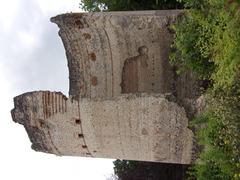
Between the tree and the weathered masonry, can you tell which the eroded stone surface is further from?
the tree

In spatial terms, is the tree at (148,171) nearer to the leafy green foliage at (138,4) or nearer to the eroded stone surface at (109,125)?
the leafy green foliage at (138,4)

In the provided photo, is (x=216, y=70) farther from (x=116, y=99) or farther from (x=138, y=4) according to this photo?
(x=138, y=4)

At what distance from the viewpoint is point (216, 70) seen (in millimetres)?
10742

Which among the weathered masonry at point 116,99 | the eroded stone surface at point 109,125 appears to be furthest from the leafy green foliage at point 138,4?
the eroded stone surface at point 109,125

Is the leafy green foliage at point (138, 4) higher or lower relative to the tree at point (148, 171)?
higher

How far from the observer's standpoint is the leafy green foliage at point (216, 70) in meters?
9.83

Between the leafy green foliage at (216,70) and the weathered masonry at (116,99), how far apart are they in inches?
23.0

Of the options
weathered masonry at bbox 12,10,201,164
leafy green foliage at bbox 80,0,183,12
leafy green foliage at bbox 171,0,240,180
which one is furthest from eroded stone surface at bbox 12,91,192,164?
leafy green foliage at bbox 80,0,183,12

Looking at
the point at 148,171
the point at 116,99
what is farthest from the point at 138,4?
the point at 116,99

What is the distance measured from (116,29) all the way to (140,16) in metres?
0.66

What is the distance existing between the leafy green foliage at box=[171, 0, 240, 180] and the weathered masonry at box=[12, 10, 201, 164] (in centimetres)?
59

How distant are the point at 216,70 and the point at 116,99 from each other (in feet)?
5.87

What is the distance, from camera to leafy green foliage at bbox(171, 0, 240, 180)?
32.2 feet

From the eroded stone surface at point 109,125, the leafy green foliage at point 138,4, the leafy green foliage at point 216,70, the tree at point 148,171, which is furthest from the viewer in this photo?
the tree at point 148,171
